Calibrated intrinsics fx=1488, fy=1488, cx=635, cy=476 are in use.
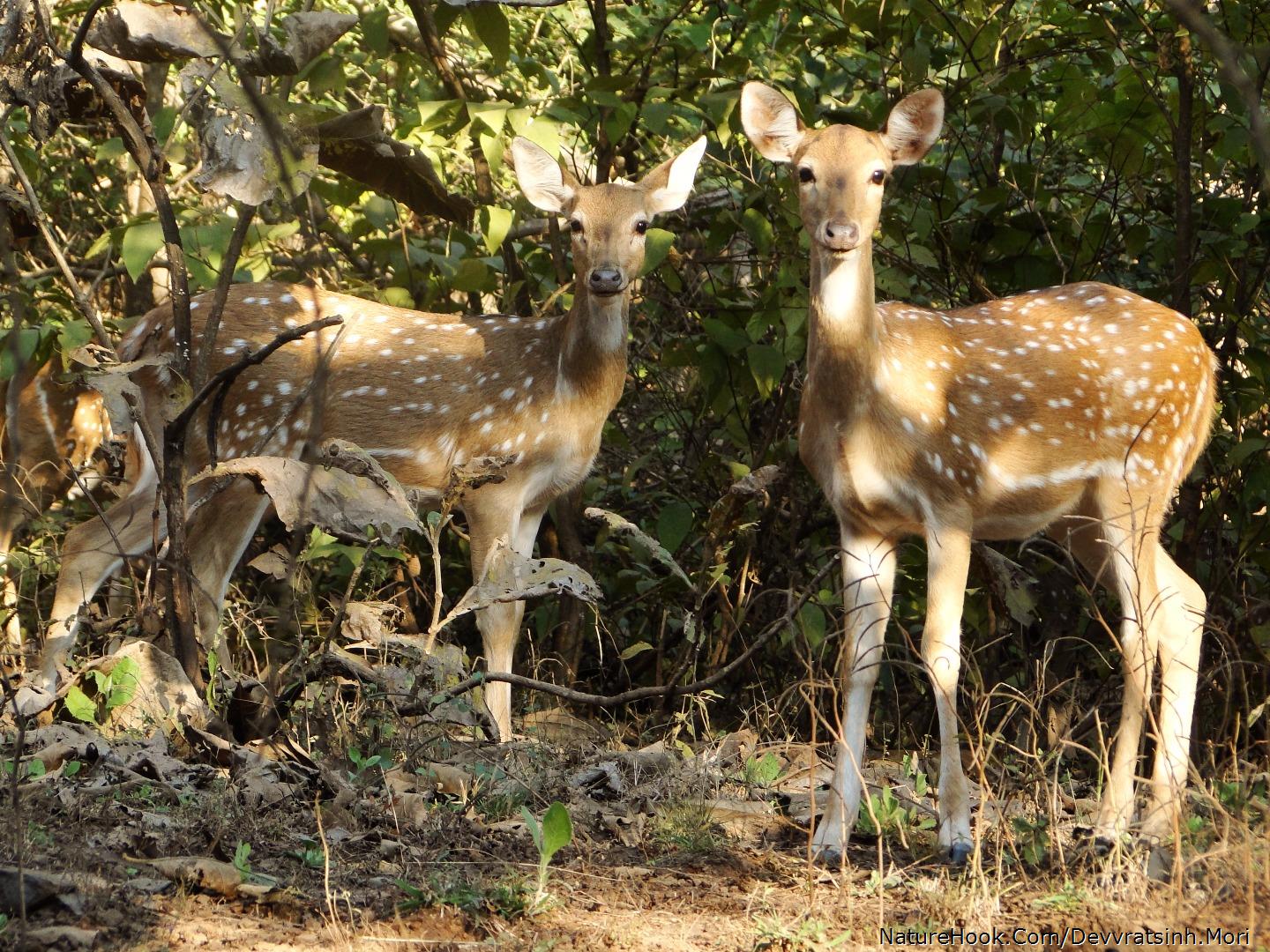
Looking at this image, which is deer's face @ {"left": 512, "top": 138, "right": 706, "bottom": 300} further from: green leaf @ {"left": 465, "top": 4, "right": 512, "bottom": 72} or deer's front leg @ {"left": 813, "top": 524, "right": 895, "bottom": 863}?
deer's front leg @ {"left": 813, "top": 524, "right": 895, "bottom": 863}

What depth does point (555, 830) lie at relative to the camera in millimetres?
3621

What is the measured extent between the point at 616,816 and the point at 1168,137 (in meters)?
4.50

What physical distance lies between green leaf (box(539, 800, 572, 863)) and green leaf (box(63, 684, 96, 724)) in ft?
7.09

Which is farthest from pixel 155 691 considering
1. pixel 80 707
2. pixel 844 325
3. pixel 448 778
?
pixel 844 325

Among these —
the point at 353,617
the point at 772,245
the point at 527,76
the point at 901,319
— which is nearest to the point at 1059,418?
the point at 901,319

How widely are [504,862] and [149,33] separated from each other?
2524mm

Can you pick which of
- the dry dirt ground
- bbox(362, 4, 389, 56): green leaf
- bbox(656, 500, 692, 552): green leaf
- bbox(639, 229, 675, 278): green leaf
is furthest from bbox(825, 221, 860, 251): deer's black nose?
bbox(362, 4, 389, 56): green leaf

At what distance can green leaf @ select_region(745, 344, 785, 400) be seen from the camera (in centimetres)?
637

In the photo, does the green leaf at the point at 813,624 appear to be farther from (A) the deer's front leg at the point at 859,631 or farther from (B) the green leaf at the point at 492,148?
(B) the green leaf at the point at 492,148

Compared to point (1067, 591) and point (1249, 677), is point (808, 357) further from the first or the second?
point (1249, 677)

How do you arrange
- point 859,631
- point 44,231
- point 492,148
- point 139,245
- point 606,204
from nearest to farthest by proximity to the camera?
point 44,231 < point 859,631 < point 139,245 < point 492,148 < point 606,204

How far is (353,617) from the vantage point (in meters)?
4.51

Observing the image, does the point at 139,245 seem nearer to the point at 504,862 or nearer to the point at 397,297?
the point at 397,297

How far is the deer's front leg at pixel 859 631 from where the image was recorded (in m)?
4.60
